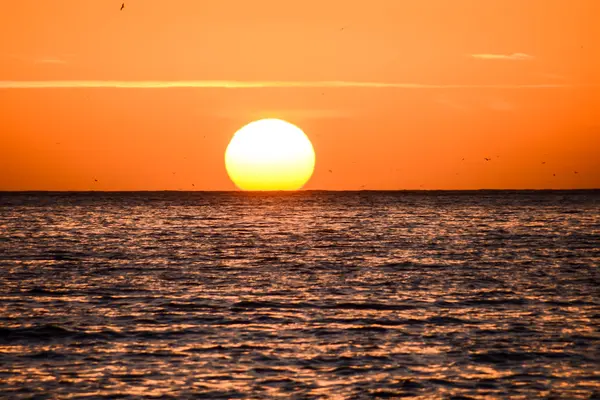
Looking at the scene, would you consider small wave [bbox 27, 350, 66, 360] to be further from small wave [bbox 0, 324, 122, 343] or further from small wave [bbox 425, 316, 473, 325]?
small wave [bbox 425, 316, 473, 325]

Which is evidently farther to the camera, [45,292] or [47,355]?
[45,292]

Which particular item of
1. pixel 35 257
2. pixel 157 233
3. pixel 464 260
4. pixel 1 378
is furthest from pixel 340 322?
pixel 157 233

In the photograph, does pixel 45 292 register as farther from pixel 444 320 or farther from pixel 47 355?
pixel 444 320

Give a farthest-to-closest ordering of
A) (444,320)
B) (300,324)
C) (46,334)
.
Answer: (444,320), (300,324), (46,334)

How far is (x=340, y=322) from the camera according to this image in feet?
107

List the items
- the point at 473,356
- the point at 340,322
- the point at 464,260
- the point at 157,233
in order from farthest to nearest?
the point at 157,233, the point at 464,260, the point at 340,322, the point at 473,356

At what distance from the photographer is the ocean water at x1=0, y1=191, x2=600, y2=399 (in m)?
23.7

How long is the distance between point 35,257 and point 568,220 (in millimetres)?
78730

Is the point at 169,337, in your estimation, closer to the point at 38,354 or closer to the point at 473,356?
the point at 38,354

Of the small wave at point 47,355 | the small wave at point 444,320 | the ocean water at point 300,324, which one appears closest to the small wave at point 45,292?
the ocean water at point 300,324

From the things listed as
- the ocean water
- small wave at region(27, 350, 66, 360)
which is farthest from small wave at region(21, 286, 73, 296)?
small wave at region(27, 350, 66, 360)

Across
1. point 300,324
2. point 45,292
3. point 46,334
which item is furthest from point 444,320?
point 45,292

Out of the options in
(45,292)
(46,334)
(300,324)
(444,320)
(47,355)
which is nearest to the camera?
(47,355)

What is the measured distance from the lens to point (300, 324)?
32188 mm
